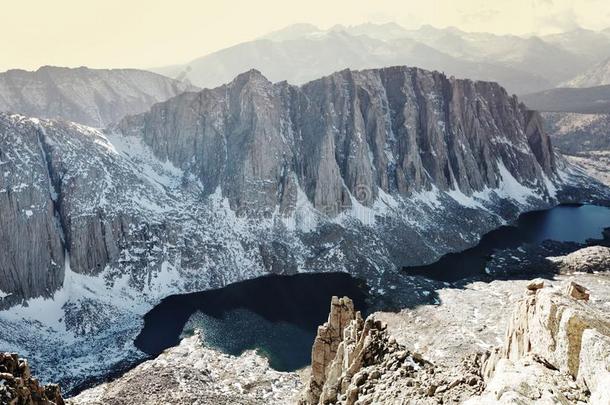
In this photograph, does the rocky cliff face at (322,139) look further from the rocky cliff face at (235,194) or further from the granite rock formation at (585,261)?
the granite rock formation at (585,261)

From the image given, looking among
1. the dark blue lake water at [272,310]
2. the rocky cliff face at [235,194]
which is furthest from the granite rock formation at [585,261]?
the rocky cliff face at [235,194]

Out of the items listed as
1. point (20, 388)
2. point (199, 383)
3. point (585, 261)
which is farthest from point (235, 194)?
point (20, 388)

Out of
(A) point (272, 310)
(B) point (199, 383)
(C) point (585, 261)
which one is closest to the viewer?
(B) point (199, 383)

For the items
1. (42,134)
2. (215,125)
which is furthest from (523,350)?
(215,125)

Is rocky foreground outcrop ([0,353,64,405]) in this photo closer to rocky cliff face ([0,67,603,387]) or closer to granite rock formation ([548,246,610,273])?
rocky cliff face ([0,67,603,387])

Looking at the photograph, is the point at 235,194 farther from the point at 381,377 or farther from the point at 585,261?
the point at 381,377

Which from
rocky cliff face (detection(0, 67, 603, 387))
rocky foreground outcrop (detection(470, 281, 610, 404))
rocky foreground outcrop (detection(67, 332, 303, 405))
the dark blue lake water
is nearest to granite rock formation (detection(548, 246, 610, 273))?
the dark blue lake water
